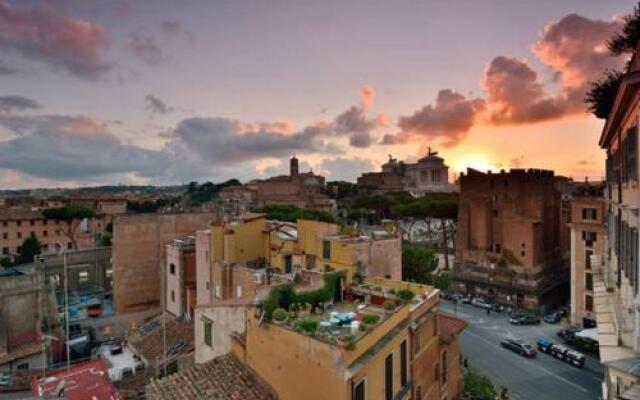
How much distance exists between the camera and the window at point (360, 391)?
7.66 metres

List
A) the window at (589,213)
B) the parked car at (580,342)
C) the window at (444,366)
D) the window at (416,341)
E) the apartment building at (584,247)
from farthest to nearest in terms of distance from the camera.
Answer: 1. the window at (589,213)
2. the apartment building at (584,247)
3. the parked car at (580,342)
4. the window at (444,366)
5. the window at (416,341)

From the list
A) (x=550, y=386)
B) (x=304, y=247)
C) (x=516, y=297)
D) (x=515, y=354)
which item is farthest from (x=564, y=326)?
(x=304, y=247)

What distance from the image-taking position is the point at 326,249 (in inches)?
671

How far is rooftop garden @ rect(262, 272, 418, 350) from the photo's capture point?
8297 mm

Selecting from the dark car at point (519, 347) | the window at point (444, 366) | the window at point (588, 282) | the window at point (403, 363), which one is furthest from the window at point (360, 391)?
the window at point (588, 282)

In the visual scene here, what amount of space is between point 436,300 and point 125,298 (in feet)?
81.6

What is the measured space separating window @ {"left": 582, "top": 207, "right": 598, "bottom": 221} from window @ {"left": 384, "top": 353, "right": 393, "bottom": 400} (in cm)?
2584

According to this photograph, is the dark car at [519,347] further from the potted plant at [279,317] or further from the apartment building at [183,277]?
the potted plant at [279,317]

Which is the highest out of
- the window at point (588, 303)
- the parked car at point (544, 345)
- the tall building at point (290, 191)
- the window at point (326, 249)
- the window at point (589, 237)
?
the tall building at point (290, 191)

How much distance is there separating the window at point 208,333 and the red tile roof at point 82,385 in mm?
3034

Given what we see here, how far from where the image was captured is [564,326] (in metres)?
31.4

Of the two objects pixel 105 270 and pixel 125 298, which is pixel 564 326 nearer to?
pixel 125 298

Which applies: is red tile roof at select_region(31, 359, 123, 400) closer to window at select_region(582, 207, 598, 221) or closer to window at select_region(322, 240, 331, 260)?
window at select_region(322, 240, 331, 260)

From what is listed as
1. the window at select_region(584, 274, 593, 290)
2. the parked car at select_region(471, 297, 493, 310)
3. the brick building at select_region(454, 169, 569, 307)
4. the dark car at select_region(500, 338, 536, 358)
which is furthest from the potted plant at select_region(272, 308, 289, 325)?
the brick building at select_region(454, 169, 569, 307)
